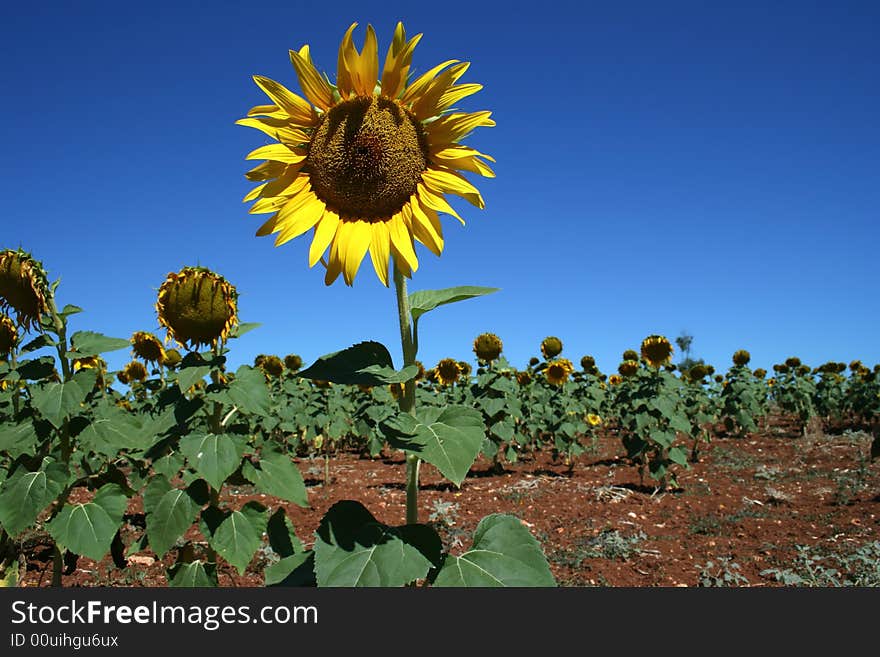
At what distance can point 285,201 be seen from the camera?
2.20 meters

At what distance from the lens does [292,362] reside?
14.1 metres

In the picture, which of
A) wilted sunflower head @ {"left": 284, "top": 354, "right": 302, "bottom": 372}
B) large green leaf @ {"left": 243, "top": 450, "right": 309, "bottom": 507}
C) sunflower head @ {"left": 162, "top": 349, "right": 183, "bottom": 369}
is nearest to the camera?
large green leaf @ {"left": 243, "top": 450, "right": 309, "bottom": 507}

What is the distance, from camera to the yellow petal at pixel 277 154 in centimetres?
215

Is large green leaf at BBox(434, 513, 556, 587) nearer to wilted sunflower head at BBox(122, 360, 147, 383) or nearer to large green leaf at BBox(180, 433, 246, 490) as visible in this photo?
large green leaf at BBox(180, 433, 246, 490)

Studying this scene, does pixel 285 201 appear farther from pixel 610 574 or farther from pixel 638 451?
pixel 638 451

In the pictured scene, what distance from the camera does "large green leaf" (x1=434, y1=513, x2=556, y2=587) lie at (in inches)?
78.2

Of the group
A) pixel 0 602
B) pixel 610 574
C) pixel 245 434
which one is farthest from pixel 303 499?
pixel 610 574

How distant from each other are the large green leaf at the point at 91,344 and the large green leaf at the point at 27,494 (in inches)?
24.0

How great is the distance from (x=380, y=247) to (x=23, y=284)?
8.48ft

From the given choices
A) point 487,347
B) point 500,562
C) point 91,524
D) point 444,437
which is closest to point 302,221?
point 444,437

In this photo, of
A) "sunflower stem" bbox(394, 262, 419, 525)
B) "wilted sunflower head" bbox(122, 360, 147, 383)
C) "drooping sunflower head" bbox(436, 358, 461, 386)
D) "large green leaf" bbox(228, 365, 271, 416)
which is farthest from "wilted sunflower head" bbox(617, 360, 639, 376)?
"sunflower stem" bbox(394, 262, 419, 525)

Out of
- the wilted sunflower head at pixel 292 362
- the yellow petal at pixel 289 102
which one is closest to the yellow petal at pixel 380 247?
the yellow petal at pixel 289 102

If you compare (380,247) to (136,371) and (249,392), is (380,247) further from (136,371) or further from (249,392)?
(136,371)

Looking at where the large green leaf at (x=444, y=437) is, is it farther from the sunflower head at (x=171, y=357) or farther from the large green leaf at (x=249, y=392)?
the sunflower head at (x=171, y=357)
